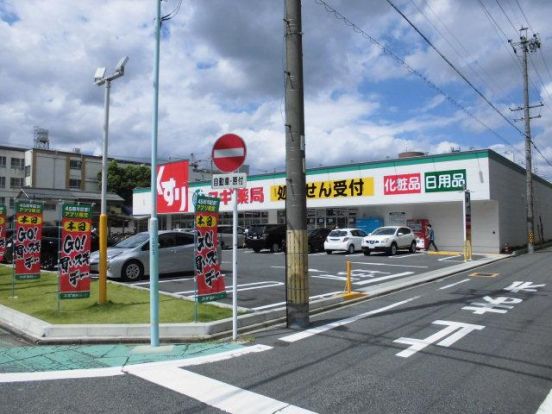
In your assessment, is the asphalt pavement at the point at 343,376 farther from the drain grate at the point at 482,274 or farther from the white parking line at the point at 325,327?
the drain grate at the point at 482,274

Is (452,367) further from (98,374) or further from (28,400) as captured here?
(28,400)

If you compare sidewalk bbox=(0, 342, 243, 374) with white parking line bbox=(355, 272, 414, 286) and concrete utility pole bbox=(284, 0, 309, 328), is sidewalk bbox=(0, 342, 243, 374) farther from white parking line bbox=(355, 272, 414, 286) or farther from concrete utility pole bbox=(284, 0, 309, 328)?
white parking line bbox=(355, 272, 414, 286)

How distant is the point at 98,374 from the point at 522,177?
112 feet

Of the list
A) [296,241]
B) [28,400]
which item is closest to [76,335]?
[28,400]

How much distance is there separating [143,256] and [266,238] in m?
13.5

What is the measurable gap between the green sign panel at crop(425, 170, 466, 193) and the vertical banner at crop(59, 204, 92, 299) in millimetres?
20867

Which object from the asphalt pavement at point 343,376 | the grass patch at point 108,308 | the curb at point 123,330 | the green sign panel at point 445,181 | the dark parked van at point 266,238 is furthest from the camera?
the dark parked van at point 266,238

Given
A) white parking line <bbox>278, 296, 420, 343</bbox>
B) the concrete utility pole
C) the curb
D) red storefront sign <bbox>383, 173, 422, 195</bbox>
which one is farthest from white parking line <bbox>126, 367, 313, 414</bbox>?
red storefront sign <bbox>383, 173, 422, 195</bbox>

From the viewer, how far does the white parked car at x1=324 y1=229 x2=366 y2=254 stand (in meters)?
25.9

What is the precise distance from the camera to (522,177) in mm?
33219

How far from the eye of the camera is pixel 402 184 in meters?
27.4

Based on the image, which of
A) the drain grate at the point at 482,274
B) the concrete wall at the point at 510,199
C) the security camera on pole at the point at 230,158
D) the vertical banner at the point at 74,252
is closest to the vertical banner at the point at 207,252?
the security camera on pole at the point at 230,158

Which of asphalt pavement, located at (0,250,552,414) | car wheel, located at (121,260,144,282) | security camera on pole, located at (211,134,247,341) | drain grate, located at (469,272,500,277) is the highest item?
security camera on pole, located at (211,134,247,341)

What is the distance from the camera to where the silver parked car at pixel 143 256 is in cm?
1388
